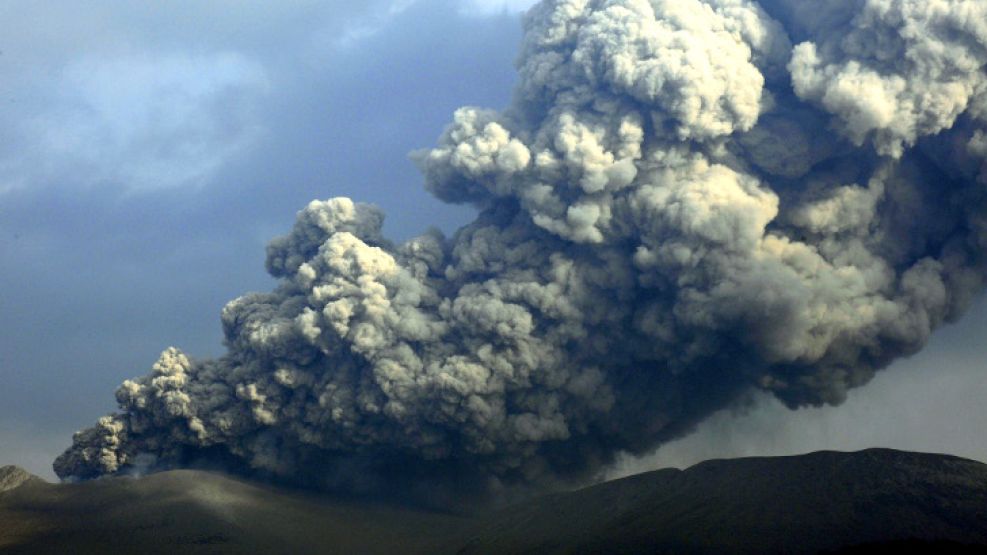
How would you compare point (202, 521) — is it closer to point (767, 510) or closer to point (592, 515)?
point (592, 515)

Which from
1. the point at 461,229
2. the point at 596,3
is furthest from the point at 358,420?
the point at 596,3

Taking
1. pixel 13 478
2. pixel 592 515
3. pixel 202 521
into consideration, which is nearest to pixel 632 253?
pixel 592 515

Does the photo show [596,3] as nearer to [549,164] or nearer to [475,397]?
[549,164]

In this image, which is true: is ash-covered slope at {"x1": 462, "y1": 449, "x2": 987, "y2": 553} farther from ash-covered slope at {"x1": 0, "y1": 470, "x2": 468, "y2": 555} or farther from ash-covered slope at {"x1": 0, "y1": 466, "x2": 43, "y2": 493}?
ash-covered slope at {"x1": 0, "y1": 466, "x2": 43, "y2": 493}

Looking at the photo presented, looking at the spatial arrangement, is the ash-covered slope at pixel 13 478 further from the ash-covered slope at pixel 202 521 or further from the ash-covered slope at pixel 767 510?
the ash-covered slope at pixel 767 510

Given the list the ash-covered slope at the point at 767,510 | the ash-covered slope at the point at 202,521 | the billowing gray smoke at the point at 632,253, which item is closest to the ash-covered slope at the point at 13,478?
the ash-covered slope at the point at 202,521
